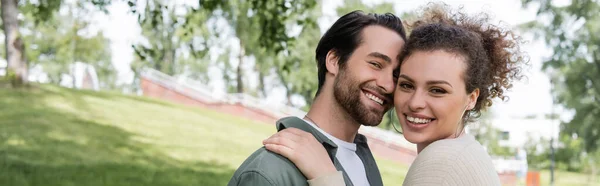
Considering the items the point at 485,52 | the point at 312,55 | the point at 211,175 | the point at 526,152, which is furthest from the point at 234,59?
the point at 485,52

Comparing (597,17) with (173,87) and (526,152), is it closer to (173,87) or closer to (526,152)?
(173,87)

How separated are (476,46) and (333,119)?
0.68 m

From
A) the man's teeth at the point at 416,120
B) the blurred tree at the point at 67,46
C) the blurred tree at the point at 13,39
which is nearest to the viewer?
the man's teeth at the point at 416,120

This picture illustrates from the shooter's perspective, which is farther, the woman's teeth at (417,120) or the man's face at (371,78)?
the man's face at (371,78)

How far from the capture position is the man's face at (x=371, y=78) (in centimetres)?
279

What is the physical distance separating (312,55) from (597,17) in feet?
60.0

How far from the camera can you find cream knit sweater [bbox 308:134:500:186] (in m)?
2.42

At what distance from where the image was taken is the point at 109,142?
1425 centimetres

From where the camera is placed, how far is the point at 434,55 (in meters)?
2.57

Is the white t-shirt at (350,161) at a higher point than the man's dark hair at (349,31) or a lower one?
lower

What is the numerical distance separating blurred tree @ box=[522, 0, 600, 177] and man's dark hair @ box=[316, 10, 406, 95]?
56.7 ft

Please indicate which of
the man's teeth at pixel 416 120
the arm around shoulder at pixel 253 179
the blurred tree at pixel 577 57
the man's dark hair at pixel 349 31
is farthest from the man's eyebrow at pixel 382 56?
the blurred tree at pixel 577 57

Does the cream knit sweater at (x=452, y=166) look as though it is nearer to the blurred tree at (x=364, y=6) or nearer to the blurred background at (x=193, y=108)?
the blurred background at (x=193, y=108)

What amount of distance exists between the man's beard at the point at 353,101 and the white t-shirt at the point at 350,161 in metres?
0.14
